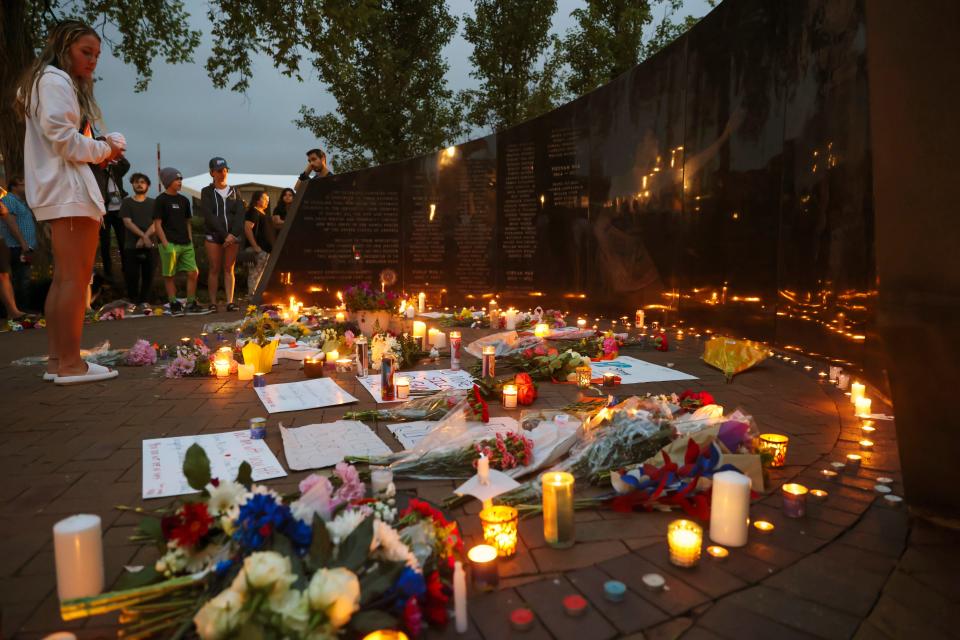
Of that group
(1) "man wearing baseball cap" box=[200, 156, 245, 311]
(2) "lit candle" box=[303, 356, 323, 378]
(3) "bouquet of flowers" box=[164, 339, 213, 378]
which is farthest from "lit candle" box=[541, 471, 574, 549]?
(1) "man wearing baseball cap" box=[200, 156, 245, 311]

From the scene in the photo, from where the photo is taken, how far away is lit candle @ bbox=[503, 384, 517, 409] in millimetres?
3756

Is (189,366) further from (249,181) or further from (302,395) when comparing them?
(249,181)

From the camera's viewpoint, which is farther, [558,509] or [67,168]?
[67,168]

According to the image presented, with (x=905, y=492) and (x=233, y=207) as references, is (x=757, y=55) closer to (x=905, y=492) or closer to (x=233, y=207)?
(x=905, y=492)

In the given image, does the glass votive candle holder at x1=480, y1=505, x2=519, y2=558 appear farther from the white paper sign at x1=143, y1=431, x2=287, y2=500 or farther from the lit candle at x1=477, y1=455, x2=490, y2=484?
the white paper sign at x1=143, y1=431, x2=287, y2=500

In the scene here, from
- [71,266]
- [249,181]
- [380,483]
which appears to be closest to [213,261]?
[71,266]

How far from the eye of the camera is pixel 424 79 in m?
18.0

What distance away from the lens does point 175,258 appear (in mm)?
9039

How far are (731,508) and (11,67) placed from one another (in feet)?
39.7

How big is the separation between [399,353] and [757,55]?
480 cm

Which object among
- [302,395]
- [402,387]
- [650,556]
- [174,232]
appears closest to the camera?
[650,556]

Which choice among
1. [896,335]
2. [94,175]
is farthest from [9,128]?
[896,335]

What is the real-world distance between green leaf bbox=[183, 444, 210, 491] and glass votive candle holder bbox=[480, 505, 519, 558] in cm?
89

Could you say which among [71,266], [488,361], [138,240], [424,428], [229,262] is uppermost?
[138,240]
